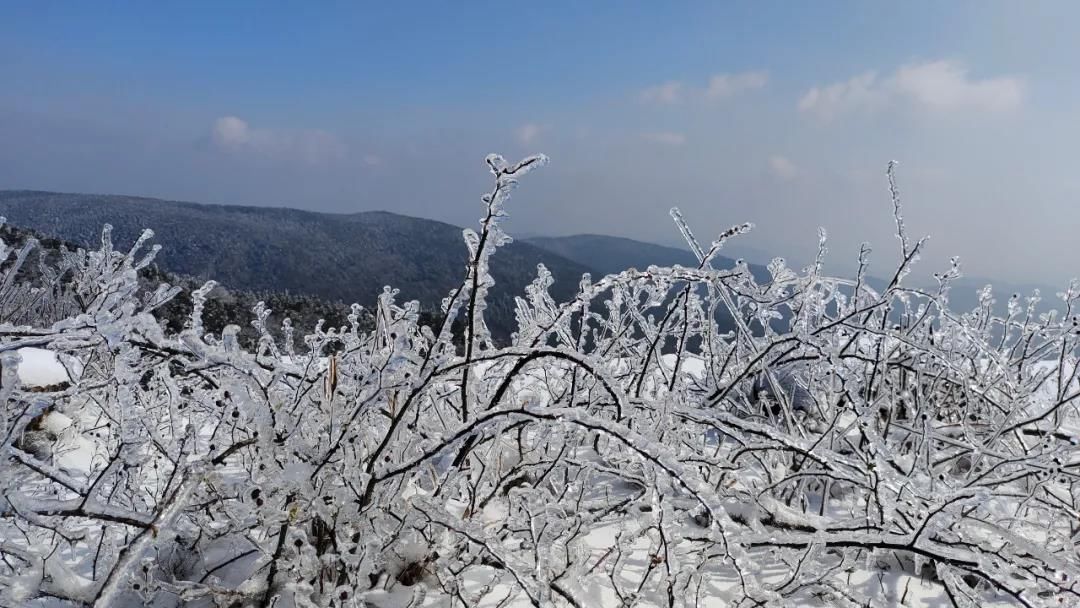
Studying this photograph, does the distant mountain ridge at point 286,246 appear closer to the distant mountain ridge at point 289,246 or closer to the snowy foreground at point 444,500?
the distant mountain ridge at point 289,246

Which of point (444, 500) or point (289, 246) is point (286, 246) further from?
point (444, 500)

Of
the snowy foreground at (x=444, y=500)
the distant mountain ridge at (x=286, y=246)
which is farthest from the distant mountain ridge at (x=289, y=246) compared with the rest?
the snowy foreground at (x=444, y=500)

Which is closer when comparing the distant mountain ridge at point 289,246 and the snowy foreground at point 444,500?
the snowy foreground at point 444,500

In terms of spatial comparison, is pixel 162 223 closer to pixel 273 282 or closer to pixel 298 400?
pixel 273 282

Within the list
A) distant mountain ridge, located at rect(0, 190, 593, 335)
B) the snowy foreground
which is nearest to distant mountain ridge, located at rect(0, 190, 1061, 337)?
distant mountain ridge, located at rect(0, 190, 593, 335)

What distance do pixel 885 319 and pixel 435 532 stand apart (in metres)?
2.81

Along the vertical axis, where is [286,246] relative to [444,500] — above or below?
above

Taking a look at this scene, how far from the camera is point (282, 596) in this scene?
4.37 ft

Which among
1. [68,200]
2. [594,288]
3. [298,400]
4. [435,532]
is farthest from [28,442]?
[68,200]

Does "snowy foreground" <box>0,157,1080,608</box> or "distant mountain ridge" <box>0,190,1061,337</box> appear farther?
"distant mountain ridge" <box>0,190,1061,337</box>

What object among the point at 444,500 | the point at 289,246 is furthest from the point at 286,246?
the point at 444,500

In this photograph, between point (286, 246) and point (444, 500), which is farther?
point (286, 246)

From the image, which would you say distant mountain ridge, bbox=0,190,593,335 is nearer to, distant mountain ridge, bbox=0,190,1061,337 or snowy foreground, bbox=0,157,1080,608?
distant mountain ridge, bbox=0,190,1061,337

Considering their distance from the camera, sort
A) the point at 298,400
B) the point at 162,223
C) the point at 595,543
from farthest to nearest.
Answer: the point at 162,223, the point at 595,543, the point at 298,400
